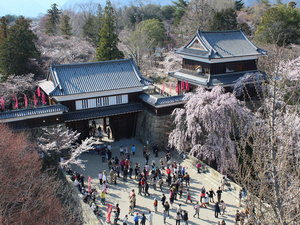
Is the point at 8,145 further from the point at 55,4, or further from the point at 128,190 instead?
the point at 55,4

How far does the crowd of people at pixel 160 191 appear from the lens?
55.5 feet

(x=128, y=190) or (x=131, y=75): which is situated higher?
(x=131, y=75)

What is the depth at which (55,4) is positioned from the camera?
58594 mm

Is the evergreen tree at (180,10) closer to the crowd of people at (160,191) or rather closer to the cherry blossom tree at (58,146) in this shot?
the cherry blossom tree at (58,146)

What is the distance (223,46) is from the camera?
29.4 m

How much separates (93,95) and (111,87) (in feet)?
5.50

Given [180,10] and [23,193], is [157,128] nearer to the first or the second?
[23,193]

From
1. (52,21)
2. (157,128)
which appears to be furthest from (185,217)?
(52,21)

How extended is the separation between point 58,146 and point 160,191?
835 centimetres

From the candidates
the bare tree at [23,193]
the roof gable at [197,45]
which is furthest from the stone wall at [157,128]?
the bare tree at [23,193]

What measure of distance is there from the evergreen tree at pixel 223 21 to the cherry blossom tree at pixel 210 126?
89.0 ft

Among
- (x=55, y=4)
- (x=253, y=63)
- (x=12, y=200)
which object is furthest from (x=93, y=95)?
(x=55, y=4)

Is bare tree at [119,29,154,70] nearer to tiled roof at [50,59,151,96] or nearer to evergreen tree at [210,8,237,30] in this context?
evergreen tree at [210,8,237,30]

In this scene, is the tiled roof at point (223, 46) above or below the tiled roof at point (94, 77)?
above
